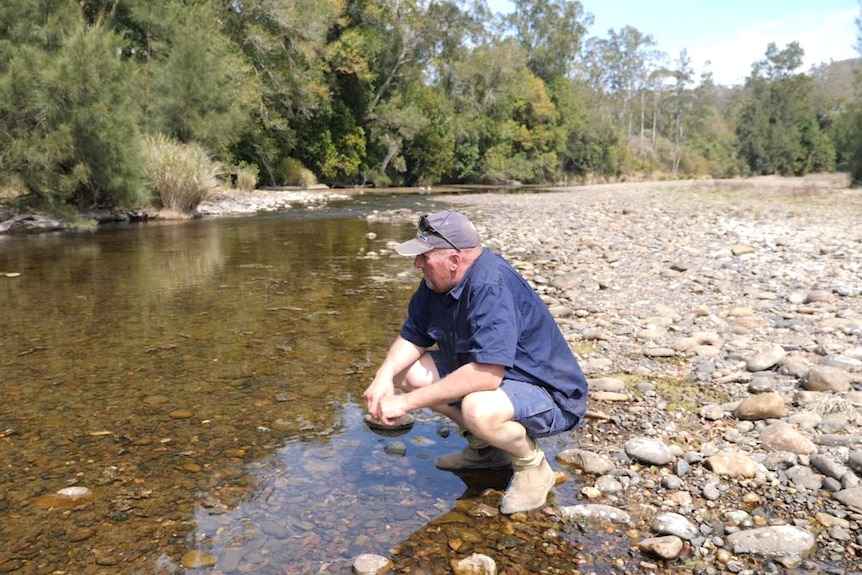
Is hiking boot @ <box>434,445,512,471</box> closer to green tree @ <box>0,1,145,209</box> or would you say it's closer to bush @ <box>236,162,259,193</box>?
green tree @ <box>0,1,145,209</box>

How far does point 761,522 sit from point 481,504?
127 cm

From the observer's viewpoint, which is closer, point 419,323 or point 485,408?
point 485,408

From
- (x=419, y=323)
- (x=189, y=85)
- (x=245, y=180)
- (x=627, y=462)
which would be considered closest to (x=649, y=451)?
(x=627, y=462)

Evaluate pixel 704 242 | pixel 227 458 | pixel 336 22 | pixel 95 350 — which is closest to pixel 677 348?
pixel 227 458

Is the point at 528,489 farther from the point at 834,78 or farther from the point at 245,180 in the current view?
the point at 834,78

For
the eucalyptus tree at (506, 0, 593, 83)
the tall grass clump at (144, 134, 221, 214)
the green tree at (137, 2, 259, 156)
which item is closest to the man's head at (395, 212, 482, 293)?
the tall grass clump at (144, 134, 221, 214)

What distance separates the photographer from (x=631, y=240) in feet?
38.3

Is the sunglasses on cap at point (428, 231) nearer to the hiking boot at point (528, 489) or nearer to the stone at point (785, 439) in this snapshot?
the hiking boot at point (528, 489)

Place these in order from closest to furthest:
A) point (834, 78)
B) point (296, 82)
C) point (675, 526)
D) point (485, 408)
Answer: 1. point (675, 526)
2. point (485, 408)
3. point (296, 82)
4. point (834, 78)

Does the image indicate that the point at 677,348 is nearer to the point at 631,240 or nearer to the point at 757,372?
the point at 757,372

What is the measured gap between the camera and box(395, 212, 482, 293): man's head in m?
3.02

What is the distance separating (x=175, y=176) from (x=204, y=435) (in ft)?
49.8

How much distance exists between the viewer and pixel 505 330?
2.89 meters

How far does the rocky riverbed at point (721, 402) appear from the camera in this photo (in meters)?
2.79
